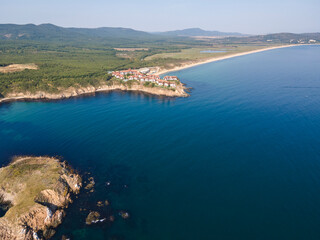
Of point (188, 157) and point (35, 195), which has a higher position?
point (188, 157)

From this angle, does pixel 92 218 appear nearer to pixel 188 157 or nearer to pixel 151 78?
pixel 188 157

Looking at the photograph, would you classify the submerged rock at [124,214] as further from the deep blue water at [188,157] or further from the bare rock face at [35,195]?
the bare rock face at [35,195]

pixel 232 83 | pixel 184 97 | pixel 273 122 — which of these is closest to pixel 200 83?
pixel 232 83

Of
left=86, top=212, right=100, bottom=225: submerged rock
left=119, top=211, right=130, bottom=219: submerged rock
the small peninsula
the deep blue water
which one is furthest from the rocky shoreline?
left=86, top=212, right=100, bottom=225: submerged rock

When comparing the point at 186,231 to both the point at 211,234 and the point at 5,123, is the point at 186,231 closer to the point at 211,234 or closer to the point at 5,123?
the point at 211,234

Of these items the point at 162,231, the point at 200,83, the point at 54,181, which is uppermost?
the point at 200,83

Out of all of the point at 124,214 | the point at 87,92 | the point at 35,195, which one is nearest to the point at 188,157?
the point at 124,214

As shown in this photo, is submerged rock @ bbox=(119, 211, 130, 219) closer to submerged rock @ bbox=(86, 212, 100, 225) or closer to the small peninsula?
submerged rock @ bbox=(86, 212, 100, 225)
